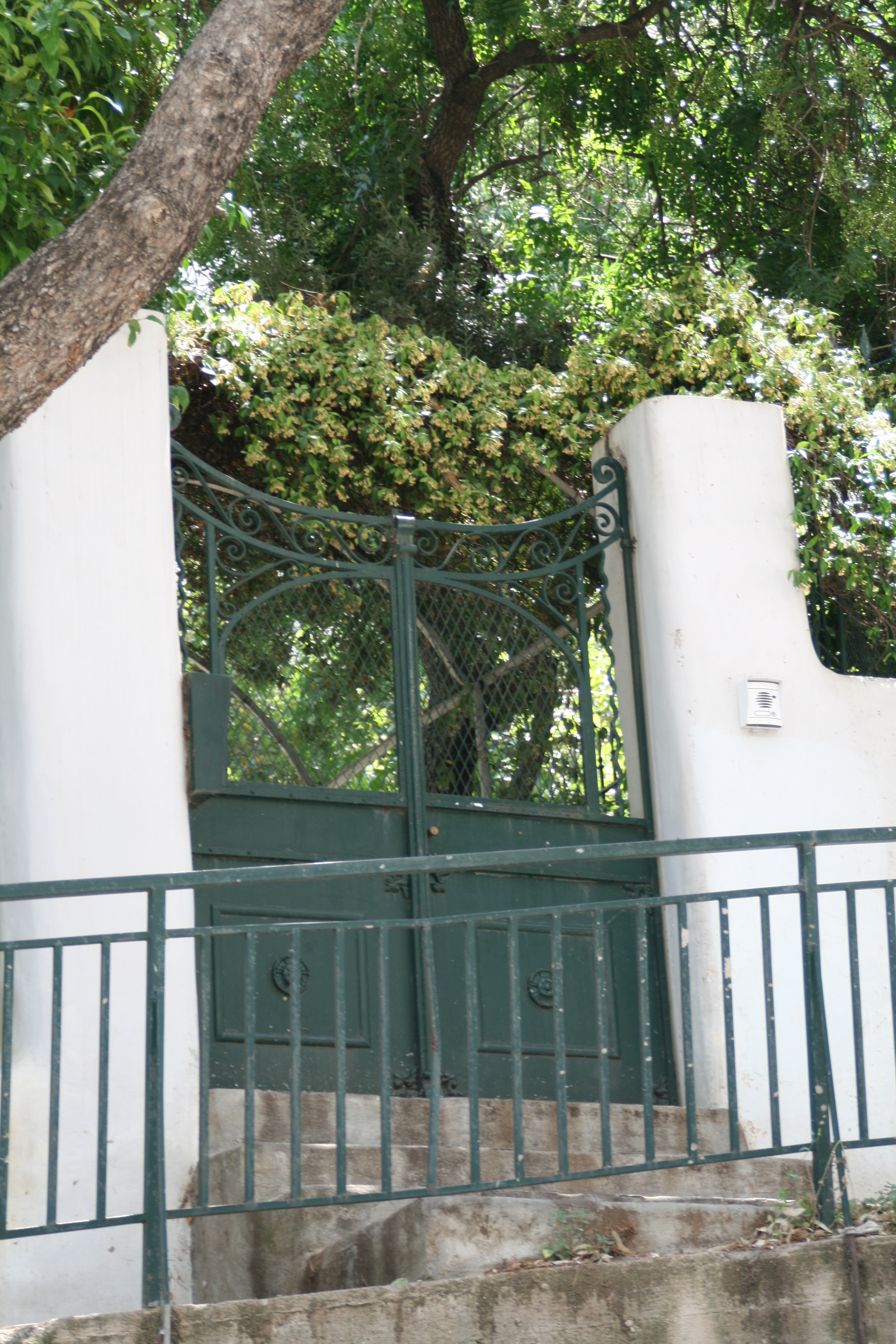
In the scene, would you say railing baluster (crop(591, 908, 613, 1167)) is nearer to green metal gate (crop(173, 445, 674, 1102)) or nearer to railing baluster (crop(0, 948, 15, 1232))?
green metal gate (crop(173, 445, 674, 1102))

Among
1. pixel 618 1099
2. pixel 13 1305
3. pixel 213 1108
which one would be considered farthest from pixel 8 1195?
pixel 618 1099

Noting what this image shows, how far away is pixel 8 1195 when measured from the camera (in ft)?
14.9

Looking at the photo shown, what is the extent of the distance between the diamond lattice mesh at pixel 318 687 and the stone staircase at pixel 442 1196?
1455mm

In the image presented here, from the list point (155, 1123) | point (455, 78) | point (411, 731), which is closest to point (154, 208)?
point (155, 1123)

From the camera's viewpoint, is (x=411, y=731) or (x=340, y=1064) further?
(x=411, y=731)

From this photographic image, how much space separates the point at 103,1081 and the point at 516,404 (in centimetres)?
436

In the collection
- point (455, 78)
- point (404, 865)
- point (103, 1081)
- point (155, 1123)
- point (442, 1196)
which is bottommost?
point (442, 1196)

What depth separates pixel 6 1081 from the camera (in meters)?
3.60

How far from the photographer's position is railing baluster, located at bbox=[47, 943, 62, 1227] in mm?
3615

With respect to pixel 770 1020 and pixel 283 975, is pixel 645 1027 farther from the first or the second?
pixel 283 975

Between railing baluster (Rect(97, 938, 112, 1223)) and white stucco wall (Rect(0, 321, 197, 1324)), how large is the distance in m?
1.02

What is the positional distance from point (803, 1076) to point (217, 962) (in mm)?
2424

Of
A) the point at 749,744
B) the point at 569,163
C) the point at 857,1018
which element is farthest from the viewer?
the point at 569,163

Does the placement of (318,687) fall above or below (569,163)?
below
